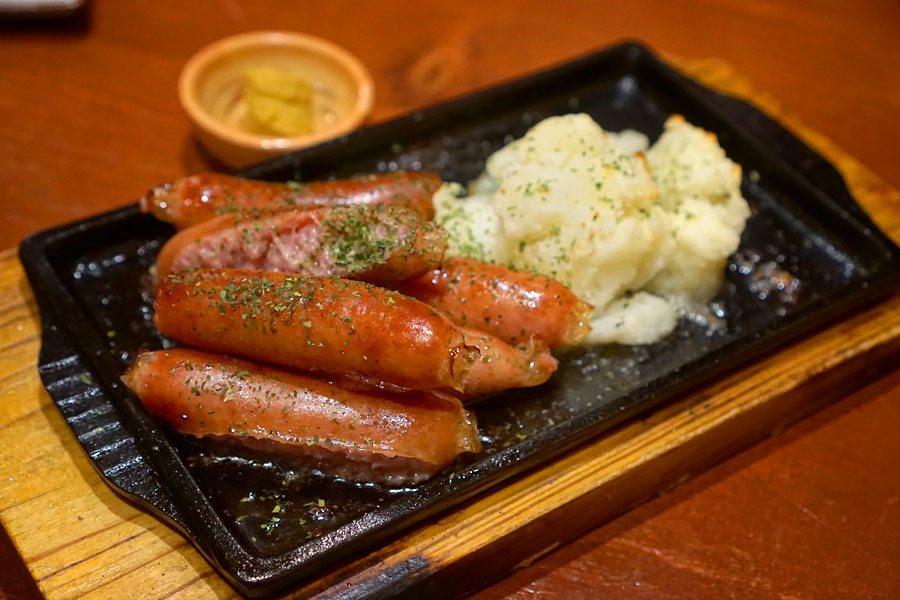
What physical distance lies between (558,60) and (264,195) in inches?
80.2

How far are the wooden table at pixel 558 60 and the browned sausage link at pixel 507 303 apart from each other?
0.58 meters

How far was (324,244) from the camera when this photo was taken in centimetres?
211

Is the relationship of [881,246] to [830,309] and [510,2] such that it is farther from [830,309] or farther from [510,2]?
[510,2]

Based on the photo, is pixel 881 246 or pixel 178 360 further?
pixel 881 246

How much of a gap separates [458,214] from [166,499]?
4.03 feet

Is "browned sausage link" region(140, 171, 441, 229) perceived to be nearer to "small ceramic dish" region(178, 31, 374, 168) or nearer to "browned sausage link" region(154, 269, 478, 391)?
"browned sausage link" region(154, 269, 478, 391)

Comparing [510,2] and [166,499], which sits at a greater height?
[510,2]

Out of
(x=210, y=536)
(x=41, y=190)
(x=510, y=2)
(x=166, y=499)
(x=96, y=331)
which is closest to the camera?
(x=210, y=536)

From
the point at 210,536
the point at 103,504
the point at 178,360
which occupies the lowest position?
the point at 103,504

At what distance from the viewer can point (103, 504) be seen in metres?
1.93

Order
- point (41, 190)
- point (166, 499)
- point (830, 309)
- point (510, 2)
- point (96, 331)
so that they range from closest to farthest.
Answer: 1. point (166, 499)
2. point (96, 331)
3. point (830, 309)
4. point (41, 190)
5. point (510, 2)

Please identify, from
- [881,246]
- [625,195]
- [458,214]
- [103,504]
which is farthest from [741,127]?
[103,504]

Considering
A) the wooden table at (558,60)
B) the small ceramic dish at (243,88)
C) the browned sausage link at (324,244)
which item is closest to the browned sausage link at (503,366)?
the browned sausage link at (324,244)

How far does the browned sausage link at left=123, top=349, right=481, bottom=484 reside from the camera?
1.90 metres
